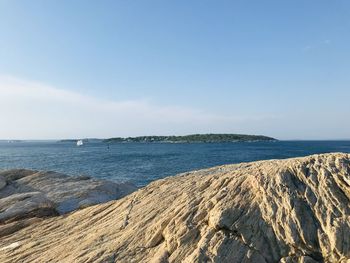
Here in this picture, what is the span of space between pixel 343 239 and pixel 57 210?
13.0 metres

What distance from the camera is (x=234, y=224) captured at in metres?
10.2

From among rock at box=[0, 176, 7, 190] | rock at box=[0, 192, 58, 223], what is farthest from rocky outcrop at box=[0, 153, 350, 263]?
rock at box=[0, 176, 7, 190]

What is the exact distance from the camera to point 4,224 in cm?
1636

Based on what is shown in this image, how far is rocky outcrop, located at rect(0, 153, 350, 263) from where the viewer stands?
9656 millimetres

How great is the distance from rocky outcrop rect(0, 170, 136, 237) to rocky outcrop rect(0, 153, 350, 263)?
3885 mm

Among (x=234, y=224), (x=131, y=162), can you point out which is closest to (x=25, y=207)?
(x=234, y=224)

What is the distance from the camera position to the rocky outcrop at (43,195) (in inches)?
674

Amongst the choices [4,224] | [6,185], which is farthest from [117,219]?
[6,185]

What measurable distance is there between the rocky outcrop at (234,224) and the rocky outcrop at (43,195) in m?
3.89

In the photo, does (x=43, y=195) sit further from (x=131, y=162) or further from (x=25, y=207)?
(x=131, y=162)

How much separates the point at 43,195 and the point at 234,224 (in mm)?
12340

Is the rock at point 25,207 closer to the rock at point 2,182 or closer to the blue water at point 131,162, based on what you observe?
the rock at point 2,182

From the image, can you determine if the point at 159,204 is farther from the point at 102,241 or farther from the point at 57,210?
the point at 57,210

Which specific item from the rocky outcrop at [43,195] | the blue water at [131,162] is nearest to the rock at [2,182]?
the rocky outcrop at [43,195]
